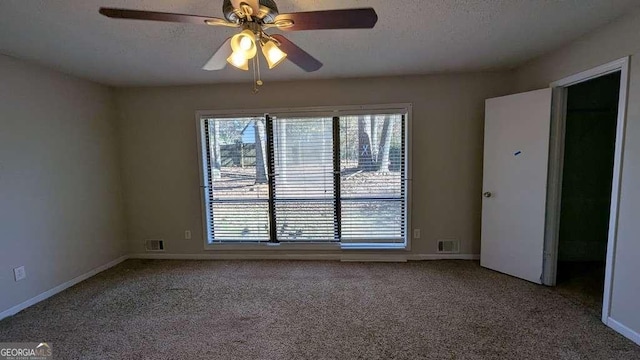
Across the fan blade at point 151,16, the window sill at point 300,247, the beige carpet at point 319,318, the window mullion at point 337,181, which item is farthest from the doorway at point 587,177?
the fan blade at point 151,16

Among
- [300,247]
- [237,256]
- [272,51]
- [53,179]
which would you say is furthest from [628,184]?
[53,179]

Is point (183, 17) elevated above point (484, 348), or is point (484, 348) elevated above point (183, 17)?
point (183, 17)

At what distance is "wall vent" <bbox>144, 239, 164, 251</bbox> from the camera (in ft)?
12.6

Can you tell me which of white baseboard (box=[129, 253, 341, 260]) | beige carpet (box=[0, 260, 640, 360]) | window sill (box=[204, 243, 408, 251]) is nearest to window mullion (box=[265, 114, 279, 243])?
window sill (box=[204, 243, 408, 251])

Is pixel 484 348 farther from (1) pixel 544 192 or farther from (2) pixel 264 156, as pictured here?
(2) pixel 264 156

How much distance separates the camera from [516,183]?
294cm

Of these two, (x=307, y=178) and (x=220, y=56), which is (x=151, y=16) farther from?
(x=307, y=178)

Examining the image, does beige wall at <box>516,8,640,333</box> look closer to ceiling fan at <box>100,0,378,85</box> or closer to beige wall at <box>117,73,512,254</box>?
beige wall at <box>117,73,512,254</box>

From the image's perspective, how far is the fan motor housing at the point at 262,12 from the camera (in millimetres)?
1359

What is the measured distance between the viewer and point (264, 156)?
142 inches

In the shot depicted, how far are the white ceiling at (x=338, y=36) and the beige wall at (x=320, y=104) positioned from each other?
1.04ft

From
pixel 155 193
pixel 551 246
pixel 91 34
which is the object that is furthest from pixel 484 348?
A: pixel 155 193

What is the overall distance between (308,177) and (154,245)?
2367 millimetres

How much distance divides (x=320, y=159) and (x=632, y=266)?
2.89 meters
